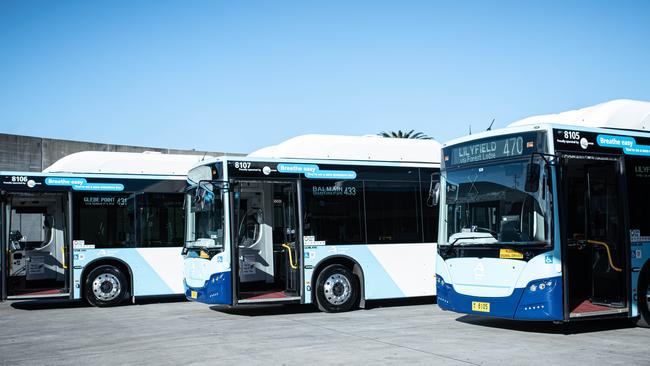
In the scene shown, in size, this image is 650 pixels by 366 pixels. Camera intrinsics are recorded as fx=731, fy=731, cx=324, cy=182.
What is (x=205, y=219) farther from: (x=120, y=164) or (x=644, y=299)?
(x=644, y=299)

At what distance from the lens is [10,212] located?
15.8 meters

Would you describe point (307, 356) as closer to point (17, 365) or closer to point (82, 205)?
point (17, 365)

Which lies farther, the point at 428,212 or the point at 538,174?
the point at 428,212

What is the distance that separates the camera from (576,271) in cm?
1161

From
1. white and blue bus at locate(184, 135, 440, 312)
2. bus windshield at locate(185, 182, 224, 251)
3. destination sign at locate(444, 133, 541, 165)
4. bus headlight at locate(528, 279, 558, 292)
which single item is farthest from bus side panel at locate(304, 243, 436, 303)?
bus headlight at locate(528, 279, 558, 292)

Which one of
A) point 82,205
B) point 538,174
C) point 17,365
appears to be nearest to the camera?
point 17,365

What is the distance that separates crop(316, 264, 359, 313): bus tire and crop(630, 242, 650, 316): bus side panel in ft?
18.3

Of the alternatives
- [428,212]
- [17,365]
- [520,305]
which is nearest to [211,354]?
[17,365]

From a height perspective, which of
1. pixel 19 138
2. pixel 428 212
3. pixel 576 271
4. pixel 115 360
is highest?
pixel 19 138

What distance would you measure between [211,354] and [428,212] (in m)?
7.33

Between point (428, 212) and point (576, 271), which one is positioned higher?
point (428, 212)

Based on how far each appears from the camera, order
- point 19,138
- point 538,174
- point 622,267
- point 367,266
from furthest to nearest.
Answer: point 19,138
point 367,266
point 622,267
point 538,174

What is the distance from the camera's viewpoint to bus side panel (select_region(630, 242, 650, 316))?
1120cm

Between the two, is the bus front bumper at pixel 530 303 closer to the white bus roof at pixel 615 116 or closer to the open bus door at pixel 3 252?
the white bus roof at pixel 615 116
